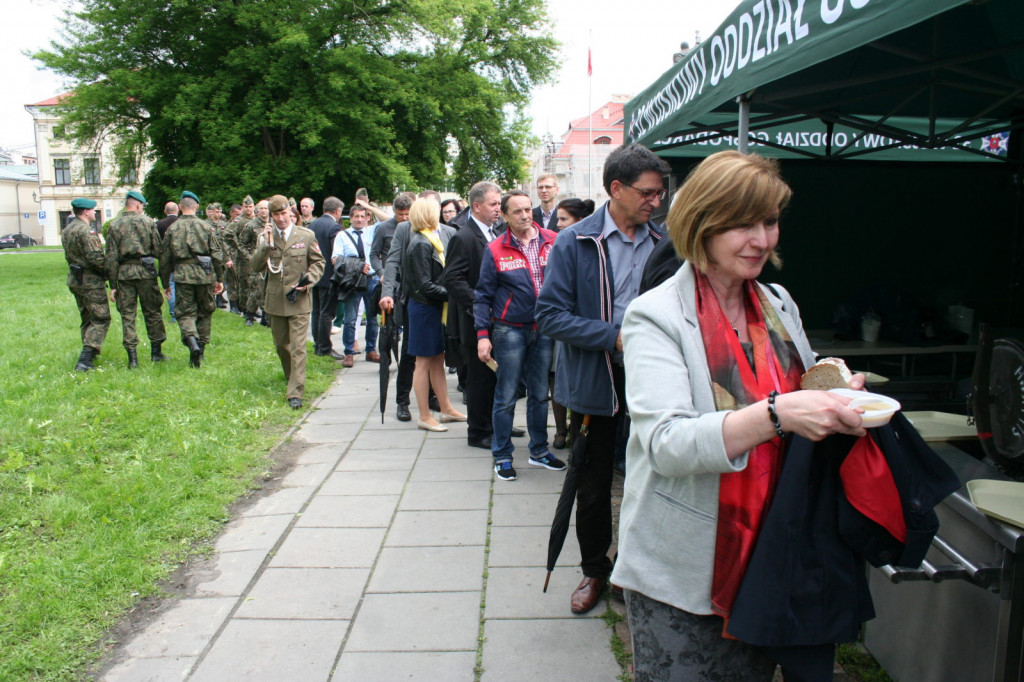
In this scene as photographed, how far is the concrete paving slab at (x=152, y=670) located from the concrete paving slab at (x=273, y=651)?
0.22 feet

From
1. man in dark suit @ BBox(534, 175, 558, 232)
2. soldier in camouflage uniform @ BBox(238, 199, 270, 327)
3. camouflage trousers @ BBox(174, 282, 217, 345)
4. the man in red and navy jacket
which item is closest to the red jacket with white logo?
the man in red and navy jacket

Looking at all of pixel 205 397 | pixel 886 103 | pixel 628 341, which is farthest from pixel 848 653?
pixel 205 397

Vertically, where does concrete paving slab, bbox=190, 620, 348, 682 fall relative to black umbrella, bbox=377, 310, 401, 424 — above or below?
below

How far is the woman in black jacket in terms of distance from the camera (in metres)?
5.94

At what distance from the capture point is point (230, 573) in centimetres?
380

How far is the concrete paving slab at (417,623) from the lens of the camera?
10.2ft

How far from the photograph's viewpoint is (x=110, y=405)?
273 inches

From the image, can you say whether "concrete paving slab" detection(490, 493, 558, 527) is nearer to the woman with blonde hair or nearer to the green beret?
the woman with blonde hair

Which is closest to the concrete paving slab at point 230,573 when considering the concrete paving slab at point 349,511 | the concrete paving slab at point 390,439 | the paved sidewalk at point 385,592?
the paved sidewalk at point 385,592

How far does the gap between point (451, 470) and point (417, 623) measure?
2044 mm

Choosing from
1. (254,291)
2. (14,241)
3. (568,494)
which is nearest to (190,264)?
(254,291)

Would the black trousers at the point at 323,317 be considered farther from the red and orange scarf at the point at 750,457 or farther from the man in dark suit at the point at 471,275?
the red and orange scarf at the point at 750,457

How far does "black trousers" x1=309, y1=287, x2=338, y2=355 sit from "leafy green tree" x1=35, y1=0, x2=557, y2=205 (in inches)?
539

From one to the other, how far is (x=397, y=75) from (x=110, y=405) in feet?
64.8
